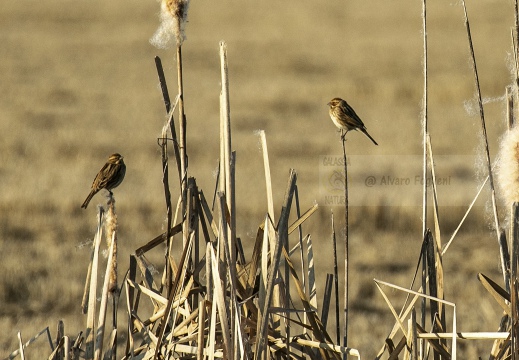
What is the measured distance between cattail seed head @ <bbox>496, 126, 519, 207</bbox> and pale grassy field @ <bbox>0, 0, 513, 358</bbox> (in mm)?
127

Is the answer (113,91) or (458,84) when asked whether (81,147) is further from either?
(458,84)

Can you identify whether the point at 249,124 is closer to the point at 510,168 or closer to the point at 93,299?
the point at 93,299

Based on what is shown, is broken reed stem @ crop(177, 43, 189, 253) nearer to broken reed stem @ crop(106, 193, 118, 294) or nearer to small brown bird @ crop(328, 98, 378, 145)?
broken reed stem @ crop(106, 193, 118, 294)

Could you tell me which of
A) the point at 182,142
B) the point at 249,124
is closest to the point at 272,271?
the point at 182,142

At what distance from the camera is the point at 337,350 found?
2.68 meters

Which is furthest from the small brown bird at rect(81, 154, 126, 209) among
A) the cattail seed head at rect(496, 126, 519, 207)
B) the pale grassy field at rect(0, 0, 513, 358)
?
the cattail seed head at rect(496, 126, 519, 207)

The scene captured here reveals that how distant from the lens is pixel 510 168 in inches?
99.4

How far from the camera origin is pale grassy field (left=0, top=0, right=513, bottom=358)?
288 inches

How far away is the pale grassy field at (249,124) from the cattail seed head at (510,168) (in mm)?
127

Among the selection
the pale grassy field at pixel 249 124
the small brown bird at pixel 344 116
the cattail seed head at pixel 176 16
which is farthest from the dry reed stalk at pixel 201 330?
the small brown bird at pixel 344 116

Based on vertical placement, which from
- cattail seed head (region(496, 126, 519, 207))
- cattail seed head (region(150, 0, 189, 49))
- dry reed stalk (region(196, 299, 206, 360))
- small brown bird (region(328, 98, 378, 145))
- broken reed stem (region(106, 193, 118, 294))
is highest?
cattail seed head (region(150, 0, 189, 49))

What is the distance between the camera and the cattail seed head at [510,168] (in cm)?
251

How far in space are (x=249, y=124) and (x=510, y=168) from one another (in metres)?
12.1

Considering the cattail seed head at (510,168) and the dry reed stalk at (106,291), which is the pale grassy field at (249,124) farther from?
the dry reed stalk at (106,291)
